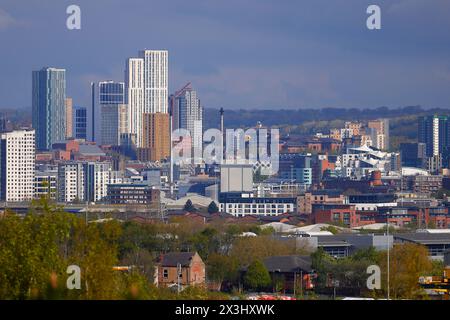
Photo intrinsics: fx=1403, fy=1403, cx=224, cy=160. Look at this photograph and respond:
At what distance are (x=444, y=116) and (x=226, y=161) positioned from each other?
942 cm

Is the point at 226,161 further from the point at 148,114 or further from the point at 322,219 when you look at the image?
the point at 322,219

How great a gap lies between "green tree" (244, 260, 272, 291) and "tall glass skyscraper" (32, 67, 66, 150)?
39473 millimetres

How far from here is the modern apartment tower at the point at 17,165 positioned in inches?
1596

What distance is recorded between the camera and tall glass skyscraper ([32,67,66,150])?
54.9 metres

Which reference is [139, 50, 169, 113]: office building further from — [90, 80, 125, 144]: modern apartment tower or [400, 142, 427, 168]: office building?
[400, 142, 427, 168]: office building

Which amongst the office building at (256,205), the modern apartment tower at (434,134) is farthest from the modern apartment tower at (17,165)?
the modern apartment tower at (434,134)

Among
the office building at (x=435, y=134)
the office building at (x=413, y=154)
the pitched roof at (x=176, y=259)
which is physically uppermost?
the office building at (x=435, y=134)

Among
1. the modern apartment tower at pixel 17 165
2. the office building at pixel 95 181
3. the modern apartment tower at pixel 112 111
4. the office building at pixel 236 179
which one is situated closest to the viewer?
the modern apartment tower at pixel 17 165

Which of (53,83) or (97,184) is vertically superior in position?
(53,83)

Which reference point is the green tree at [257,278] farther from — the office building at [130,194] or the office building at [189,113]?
the office building at [189,113]

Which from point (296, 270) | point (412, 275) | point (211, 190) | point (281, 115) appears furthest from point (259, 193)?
point (412, 275)

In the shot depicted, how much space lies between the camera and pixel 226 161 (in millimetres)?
54812

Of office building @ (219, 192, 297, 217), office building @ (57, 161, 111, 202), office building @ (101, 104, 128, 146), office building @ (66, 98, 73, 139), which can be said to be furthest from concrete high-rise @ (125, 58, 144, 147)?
office building @ (219, 192, 297, 217)

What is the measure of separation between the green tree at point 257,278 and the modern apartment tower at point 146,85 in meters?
47.7
